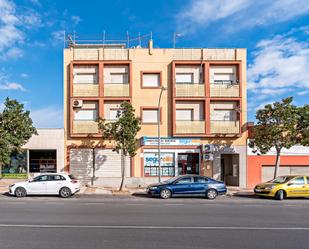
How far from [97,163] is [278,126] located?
45.5ft

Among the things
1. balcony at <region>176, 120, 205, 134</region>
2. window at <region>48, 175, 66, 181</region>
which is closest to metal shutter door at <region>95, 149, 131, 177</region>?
balcony at <region>176, 120, 205, 134</region>

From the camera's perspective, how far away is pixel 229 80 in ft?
84.9

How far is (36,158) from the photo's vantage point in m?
24.9

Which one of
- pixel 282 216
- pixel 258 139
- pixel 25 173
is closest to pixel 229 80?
pixel 258 139

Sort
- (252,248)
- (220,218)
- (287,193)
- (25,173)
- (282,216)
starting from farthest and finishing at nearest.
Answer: (25,173) → (287,193) → (282,216) → (220,218) → (252,248)

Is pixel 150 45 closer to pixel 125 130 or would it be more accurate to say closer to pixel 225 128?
pixel 125 130

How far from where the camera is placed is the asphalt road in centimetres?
718

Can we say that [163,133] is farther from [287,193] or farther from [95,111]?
[287,193]

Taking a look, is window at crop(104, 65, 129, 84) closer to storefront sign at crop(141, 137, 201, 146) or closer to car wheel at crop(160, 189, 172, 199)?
storefront sign at crop(141, 137, 201, 146)

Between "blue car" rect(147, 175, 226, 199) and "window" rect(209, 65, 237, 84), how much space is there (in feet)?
35.2

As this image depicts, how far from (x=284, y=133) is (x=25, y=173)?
19713mm

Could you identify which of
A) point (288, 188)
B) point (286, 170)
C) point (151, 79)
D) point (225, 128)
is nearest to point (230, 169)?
point (225, 128)

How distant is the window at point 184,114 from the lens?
2542 cm

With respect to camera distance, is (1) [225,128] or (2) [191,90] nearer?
(1) [225,128]
